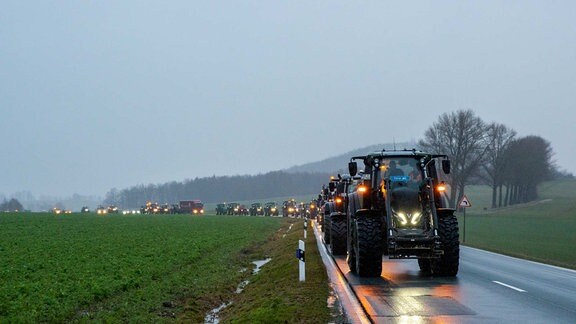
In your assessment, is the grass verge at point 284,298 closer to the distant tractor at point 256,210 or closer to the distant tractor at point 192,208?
the distant tractor at point 256,210

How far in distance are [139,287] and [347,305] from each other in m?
7.49

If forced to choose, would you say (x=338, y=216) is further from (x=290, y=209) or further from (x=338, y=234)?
(x=290, y=209)

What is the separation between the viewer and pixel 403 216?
18.2 metres

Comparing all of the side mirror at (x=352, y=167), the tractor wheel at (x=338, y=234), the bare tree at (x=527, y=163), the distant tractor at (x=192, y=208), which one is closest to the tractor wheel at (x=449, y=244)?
the side mirror at (x=352, y=167)

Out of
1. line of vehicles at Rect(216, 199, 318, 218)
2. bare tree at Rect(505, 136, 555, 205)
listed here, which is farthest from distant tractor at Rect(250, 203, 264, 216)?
bare tree at Rect(505, 136, 555, 205)

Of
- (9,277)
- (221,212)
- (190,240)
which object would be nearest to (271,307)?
(9,277)

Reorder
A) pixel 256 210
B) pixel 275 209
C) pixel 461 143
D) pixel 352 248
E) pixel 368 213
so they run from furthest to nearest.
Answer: pixel 256 210 → pixel 275 209 → pixel 461 143 → pixel 352 248 → pixel 368 213

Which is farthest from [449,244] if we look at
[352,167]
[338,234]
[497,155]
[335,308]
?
[497,155]

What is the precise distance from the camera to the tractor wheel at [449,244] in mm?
18125

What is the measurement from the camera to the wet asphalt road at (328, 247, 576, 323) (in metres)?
12.3

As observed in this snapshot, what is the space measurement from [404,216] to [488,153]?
2888 inches

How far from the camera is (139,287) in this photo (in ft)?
64.6

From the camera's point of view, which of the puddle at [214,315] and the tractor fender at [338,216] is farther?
the tractor fender at [338,216]

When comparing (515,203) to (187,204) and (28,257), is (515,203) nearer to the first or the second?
(187,204)
